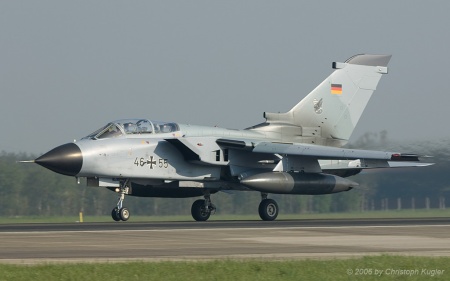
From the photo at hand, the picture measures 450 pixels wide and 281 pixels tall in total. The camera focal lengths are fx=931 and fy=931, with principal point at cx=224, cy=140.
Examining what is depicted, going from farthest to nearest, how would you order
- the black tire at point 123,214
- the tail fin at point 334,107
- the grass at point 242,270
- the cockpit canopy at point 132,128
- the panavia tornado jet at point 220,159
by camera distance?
the tail fin at point 334,107
the cockpit canopy at point 132,128
the black tire at point 123,214
the panavia tornado jet at point 220,159
the grass at point 242,270

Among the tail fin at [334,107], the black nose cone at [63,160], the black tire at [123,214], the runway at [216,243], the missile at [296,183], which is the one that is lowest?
the runway at [216,243]

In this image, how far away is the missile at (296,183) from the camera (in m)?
27.6

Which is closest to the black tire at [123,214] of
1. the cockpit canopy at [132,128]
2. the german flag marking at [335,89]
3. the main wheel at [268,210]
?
the cockpit canopy at [132,128]

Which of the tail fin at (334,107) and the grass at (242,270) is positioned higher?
the tail fin at (334,107)

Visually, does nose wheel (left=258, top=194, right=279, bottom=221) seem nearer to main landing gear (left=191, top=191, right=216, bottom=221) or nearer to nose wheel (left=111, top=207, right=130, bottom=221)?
main landing gear (left=191, top=191, right=216, bottom=221)

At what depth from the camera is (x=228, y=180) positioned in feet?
95.9

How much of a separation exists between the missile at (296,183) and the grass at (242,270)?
45.8ft

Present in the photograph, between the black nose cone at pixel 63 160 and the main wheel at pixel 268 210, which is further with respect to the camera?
the main wheel at pixel 268 210

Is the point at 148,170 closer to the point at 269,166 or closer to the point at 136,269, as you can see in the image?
the point at 269,166

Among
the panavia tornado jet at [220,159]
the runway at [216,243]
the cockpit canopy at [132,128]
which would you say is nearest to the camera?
the runway at [216,243]

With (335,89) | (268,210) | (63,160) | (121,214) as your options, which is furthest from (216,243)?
(335,89)

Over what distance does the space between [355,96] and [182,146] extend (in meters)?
7.82

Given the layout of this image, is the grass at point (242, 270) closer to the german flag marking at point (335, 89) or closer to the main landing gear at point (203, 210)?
the main landing gear at point (203, 210)

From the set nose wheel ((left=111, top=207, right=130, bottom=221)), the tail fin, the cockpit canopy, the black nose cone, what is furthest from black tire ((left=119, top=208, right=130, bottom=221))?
the tail fin
